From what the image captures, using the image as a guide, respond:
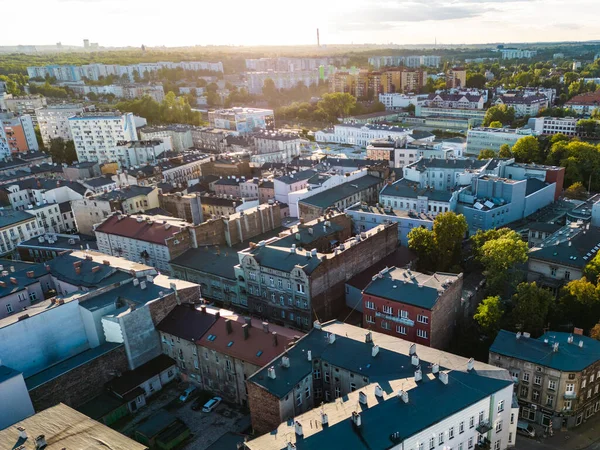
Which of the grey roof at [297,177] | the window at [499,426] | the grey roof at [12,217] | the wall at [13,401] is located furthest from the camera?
the grey roof at [297,177]

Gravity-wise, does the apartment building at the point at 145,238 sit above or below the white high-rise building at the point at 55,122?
below

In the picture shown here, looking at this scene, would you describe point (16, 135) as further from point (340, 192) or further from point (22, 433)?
point (22, 433)

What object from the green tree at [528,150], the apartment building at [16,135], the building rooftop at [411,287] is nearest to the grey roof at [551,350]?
the building rooftop at [411,287]

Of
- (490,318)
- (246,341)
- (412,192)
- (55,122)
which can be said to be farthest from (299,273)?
(55,122)

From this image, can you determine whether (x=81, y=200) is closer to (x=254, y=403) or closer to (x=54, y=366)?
(x=54, y=366)

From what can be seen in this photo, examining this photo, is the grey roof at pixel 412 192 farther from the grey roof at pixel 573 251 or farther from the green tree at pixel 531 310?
the green tree at pixel 531 310

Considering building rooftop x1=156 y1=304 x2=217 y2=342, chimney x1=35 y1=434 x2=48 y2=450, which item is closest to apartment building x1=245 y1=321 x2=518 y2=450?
building rooftop x1=156 y1=304 x2=217 y2=342

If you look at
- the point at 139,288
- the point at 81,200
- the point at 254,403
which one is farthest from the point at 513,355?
the point at 81,200
